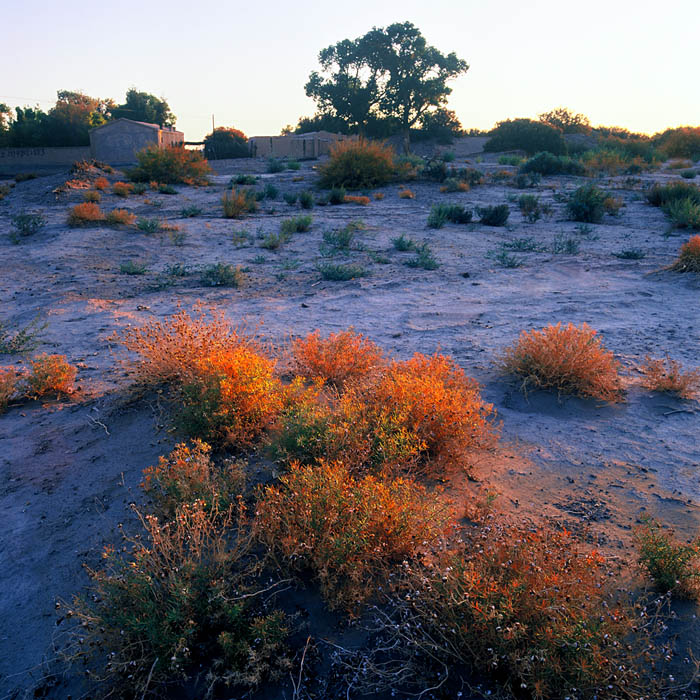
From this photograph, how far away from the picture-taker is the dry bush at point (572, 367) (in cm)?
460

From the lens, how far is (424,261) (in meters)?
9.41

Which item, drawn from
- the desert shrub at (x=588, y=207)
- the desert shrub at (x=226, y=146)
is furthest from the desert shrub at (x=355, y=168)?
the desert shrub at (x=226, y=146)

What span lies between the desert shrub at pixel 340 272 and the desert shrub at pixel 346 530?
19.8 feet

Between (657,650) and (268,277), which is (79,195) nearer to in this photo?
(268,277)

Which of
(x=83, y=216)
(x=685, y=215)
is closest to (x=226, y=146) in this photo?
(x=83, y=216)

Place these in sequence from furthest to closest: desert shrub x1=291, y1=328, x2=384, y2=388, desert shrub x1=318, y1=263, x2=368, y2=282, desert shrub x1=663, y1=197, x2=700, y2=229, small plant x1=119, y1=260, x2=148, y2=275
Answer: desert shrub x1=663, y1=197, x2=700, y2=229, small plant x1=119, y1=260, x2=148, y2=275, desert shrub x1=318, y1=263, x2=368, y2=282, desert shrub x1=291, y1=328, x2=384, y2=388

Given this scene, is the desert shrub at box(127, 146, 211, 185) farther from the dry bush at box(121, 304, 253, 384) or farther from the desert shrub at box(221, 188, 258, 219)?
the dry bush at box(121, 304, 253, 384)

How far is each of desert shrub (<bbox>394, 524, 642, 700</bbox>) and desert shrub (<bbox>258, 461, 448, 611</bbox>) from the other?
0.18 meters

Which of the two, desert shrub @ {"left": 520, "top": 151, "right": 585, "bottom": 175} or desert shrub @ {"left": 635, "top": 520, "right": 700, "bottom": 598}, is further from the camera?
desert shrub @ {"left": 520, "top": 151, "right": 585, "bottom": 175}

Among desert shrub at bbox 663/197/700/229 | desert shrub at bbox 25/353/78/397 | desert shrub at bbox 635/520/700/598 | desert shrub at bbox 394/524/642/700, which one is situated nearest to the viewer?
desert shrub at bbox 394/524/642/700

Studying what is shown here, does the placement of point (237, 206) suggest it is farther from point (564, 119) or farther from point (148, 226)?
point (564, 119)

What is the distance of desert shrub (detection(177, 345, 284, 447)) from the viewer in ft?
12.0

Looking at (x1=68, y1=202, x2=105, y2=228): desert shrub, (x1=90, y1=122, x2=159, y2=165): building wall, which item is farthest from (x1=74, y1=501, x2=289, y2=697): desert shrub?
(x1=90, y1=122, x2=159, y2=165): building wall

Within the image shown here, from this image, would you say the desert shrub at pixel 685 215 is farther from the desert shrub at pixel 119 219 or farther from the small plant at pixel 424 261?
the desert shrub at pixel 119 219
